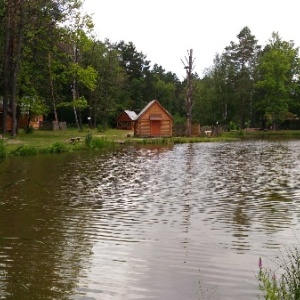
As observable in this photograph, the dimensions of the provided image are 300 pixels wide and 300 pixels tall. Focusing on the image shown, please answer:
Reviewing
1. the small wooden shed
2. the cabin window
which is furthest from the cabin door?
the cabin window

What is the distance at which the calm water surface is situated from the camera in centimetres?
595

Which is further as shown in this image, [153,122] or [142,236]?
[153,122]

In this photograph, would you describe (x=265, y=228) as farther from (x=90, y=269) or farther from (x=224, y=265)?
(x=90, y=269)

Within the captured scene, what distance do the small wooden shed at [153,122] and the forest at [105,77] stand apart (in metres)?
6.84

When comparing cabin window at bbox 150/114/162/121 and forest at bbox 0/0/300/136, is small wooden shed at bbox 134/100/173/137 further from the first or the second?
forest at bbox 0/0/300/136

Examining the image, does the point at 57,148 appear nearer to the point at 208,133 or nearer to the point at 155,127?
the point at 155,127


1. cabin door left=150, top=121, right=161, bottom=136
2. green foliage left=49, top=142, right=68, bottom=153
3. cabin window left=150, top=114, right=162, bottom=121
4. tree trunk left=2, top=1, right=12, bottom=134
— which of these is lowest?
green foliage left=49, top=142, right=68, bottom=153

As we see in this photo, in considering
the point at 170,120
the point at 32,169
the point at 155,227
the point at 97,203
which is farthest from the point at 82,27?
the point at 155,227

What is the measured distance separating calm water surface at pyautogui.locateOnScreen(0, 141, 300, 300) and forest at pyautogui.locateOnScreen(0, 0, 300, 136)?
26.4 m

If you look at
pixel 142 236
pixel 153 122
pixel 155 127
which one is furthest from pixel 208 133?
pixel 142 236

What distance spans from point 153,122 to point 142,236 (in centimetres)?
4812

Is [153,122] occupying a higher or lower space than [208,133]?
higher

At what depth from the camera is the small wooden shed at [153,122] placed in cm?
5550

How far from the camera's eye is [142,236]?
855cm
